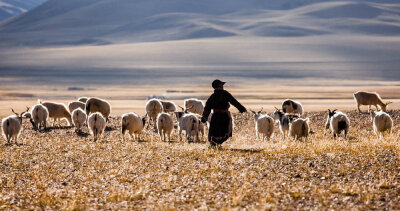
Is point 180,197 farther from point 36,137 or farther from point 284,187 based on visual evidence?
point 36,137

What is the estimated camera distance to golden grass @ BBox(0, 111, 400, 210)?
7.47 m

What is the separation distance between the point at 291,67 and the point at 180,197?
114 metres

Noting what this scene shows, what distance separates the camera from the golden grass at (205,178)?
24.5 ft

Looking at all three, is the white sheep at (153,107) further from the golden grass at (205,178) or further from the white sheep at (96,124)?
the golden grass at (205,178)

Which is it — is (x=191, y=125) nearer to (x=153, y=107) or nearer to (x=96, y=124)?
(x=96, y=124)

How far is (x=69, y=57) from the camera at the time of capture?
5753 inches

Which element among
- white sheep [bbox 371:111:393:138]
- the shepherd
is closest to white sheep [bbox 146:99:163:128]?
white sheep [bbox 371:111:393:138]

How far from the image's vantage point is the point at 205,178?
9078mm

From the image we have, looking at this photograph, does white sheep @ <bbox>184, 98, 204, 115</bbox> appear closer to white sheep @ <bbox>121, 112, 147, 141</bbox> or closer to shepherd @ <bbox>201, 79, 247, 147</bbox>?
white sheep @ <bbox>121, 112, 147, 141</bbox>

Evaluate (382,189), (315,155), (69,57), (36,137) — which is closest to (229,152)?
(315,155)

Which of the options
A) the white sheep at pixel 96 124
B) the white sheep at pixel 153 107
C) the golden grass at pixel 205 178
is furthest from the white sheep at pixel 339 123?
the white sheep at pixel 153 107

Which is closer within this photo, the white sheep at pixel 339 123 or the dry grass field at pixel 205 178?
the dry grass field at pixel 205 178

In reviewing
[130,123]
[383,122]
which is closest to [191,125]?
[130,123]

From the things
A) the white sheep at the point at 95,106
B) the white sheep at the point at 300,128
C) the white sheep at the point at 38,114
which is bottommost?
the white sheep at the point at 300,128
